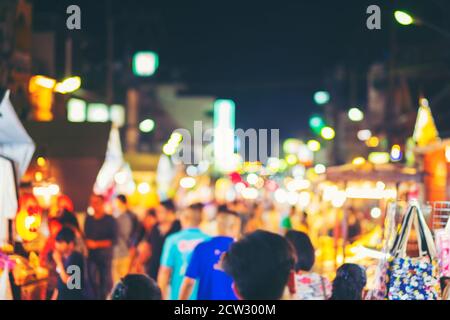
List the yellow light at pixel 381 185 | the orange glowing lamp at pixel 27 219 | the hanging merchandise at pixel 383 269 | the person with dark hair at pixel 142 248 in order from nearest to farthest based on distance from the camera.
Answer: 1. the hanging merchandise at pixel 383 269
2. the orange glowing lamp at pixel 27 219
3. the person with dark hair at pixel 142 248
4. the yellow light at pixel 381 185

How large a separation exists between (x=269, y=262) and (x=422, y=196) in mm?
10982

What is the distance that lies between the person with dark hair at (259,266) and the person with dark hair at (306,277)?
2.35m

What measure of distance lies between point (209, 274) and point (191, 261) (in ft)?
1.13

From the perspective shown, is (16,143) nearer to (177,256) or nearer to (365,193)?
(177,256)

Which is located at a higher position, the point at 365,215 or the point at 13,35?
the point at 13,35

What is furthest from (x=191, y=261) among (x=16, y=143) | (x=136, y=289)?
(x=16, y=143)

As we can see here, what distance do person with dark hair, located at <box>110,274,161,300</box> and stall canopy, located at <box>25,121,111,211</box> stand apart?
7.54 meters

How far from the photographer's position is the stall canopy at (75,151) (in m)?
14.3

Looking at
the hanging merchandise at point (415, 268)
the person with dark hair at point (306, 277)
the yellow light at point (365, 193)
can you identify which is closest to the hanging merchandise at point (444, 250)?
the hanging merchandise at point (415, 268)

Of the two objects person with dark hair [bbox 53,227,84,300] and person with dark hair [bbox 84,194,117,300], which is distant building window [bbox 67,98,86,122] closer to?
person with dark hair [bbox 84,194,117,300]

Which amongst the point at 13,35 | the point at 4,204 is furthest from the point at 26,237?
A: the point at 13,35

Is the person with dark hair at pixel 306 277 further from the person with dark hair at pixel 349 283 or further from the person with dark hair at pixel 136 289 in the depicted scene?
the person with dark hair at pixel 136 289

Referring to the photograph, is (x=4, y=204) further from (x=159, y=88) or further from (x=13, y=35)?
(x=159, y=88)
